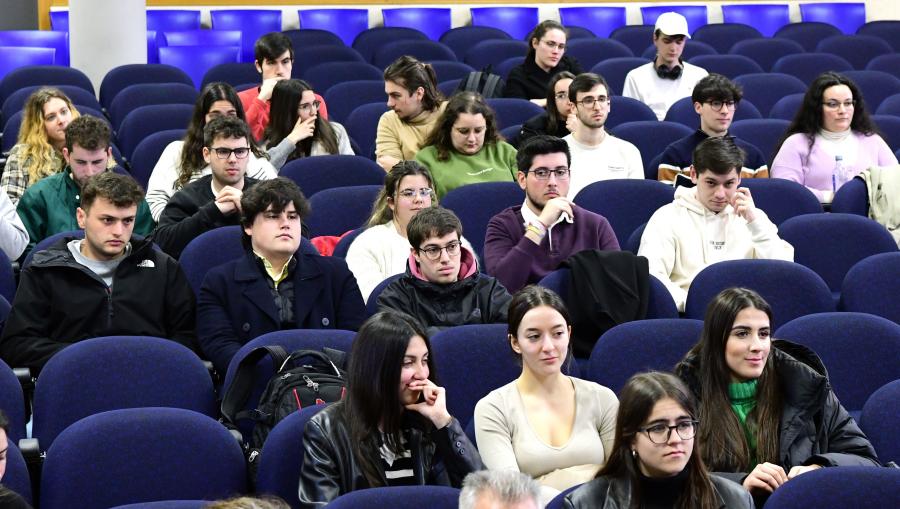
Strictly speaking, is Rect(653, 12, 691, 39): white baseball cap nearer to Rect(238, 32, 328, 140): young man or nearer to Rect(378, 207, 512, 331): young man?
Rect(238, 32, 328, 140): young man

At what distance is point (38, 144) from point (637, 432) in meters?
3.48

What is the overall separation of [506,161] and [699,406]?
2489mm

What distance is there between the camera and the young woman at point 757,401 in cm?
352

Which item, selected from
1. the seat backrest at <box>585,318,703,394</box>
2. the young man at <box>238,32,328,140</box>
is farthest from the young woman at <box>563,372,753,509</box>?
the young man at <box>238,32,328,140</box>

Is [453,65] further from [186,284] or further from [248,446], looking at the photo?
[248,446]

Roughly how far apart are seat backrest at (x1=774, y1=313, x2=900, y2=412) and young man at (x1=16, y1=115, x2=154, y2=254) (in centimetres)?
255

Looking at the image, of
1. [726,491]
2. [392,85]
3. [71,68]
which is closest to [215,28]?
[71,68]

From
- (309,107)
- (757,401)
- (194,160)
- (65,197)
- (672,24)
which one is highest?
(672,24)

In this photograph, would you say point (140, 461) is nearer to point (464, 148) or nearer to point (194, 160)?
point (194, 160)

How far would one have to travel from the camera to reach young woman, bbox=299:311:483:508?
10.6ft

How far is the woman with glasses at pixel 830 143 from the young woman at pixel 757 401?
8.66 ft

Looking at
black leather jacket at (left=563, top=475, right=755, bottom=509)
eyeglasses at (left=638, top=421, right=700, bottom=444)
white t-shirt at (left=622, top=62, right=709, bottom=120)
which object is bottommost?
black leather jacket at (left=563, top=475, right=755, bottom=509)

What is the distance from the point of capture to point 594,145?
19.8 feet

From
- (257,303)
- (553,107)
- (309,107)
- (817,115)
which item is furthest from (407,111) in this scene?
(257,303)
